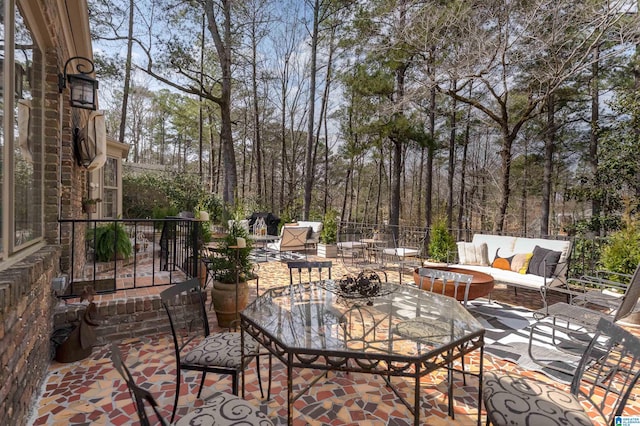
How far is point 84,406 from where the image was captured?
6.97 feet

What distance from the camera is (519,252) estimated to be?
511 cm

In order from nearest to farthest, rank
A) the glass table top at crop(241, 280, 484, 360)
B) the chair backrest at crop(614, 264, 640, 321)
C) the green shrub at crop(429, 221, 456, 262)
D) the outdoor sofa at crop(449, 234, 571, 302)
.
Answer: the glass table top at crop(241, 280, 484, 360) < the chair backrest at crop(614, 264, 640, 321) < the outdoor sofa at crop(449, 234, 571, 302) < the green shrub at crop(429, 221, 456, 262)

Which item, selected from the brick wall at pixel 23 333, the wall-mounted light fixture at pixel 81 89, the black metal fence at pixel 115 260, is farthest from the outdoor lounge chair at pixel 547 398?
the wall-mounted light fixture at pixel 81 89

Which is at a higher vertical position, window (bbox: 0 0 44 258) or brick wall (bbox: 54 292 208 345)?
window (bbox: 0 0 44 258)

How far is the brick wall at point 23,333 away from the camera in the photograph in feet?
4.69

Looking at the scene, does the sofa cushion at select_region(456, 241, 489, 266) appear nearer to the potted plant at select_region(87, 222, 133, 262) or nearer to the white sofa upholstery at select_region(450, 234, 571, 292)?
the white sofa upholstery at select_region(450, 234, 571, 292)

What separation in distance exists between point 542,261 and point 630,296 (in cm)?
185

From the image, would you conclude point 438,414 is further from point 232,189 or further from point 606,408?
point 232,189

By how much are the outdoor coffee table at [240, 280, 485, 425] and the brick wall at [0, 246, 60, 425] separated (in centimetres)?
109

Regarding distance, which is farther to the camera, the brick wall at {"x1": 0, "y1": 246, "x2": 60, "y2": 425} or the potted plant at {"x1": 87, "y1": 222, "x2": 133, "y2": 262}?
the potted plant at {"x1": 87, "y1": 222, "x2": 133, "y2": 262}

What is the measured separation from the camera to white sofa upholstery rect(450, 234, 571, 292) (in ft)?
14.4

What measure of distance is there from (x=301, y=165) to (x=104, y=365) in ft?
52.0

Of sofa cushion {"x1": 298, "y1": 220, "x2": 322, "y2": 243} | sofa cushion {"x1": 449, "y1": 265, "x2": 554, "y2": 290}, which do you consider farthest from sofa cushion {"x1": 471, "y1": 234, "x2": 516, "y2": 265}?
sofa cushion {"x1": 298, "y1": 220, "x2": 322, "y2": 243}

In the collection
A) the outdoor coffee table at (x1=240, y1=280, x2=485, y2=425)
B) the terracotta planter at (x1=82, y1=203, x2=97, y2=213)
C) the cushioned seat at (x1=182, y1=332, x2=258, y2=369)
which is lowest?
the cushioned seat at (x1=182, y1=332, x2=258, y2=369)
